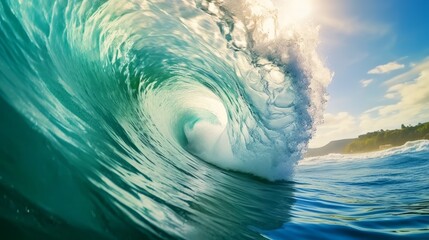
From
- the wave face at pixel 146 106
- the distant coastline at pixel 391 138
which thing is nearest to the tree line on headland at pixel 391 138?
the distant coastline at pixel 391 138

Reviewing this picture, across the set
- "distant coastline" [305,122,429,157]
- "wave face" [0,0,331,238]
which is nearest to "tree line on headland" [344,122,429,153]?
"distant coastline" [305,122,429,157]

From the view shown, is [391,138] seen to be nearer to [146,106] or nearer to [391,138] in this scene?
[391,138]

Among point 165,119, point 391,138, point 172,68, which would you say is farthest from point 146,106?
point 391,138

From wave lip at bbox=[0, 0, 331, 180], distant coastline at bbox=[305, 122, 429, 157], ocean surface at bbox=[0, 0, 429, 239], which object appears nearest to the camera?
ocean surface at bbox=[0, 0, 429, 239]

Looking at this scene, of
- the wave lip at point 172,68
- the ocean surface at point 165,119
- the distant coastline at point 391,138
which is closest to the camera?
the ocean surface at point 165,119

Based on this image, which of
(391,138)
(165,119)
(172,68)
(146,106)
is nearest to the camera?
(146,106)

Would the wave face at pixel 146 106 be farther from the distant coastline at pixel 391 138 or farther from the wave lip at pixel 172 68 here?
the distant coastline at pixel 391 138

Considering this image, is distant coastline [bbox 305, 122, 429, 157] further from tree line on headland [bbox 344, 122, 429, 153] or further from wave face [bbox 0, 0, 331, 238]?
wave face [bbox 0, 0, 331, 238]
